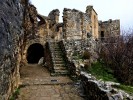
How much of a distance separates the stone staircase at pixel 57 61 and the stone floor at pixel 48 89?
2.64ft

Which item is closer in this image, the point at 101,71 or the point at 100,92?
the point at 100,92

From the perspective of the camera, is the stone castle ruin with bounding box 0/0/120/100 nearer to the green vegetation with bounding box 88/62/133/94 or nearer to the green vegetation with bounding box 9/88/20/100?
the green vegetation with bounding box 9/88/20/100

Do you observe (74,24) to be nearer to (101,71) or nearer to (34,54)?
(34,54)

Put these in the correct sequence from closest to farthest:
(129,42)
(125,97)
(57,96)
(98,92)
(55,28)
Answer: (125,97) → (98,92) → (57,96) → (129,42) → (55,28)

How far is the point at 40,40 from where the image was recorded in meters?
26.0

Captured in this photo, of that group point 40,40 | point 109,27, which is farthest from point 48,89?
point 109,27

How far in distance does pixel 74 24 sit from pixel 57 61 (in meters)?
10.1

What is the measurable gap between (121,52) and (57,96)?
6782mm

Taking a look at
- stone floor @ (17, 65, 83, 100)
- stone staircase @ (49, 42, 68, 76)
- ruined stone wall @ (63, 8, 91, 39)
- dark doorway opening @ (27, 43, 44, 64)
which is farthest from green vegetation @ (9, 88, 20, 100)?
dark doorway opening @ (27, 43, 44, 64)

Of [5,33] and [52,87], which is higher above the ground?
[5,33]

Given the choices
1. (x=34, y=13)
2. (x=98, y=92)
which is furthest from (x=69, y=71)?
(x=34, y=13)

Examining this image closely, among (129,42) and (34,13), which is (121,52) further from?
(34,13)

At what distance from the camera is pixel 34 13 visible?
83.5 ft

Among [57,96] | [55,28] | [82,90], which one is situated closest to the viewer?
[57,96]
